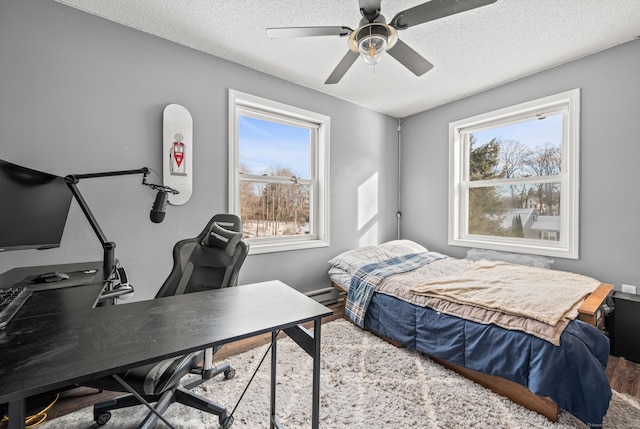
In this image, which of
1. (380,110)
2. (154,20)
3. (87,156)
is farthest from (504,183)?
(87,156)

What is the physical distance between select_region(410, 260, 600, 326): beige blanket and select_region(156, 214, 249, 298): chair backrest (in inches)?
55.9

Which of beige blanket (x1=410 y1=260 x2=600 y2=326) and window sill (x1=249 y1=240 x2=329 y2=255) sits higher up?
window sill (x1=249 y1=240 x2=329 y2=255)

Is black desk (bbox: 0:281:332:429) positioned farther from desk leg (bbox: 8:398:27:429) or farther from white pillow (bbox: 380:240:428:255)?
white pillow (bbox: 380:240:428:255)

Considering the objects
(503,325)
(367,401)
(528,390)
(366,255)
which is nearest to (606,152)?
(503,325)

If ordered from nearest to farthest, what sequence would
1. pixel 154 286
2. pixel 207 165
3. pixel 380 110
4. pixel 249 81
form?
1. pixel 154 286
2. pixel 207 165
3. pixel 249 81
4. pixel 380 110

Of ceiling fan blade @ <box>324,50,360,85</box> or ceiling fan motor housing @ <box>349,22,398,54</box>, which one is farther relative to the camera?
ceiling fan blade @ <box>324,50,360,85</box>

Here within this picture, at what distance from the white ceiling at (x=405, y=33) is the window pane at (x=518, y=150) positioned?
55 cm

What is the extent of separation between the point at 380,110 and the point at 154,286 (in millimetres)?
3323

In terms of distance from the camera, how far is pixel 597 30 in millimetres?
2105

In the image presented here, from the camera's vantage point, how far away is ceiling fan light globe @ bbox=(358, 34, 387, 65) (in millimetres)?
1602

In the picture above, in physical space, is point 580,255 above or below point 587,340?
above

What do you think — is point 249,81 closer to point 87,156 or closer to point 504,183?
point 87,156

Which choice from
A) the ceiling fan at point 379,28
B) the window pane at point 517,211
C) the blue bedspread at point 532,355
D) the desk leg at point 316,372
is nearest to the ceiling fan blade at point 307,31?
the ceiling fan at point 379,28

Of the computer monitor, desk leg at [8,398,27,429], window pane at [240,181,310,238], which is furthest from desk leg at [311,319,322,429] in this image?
window pane at [240,181,310,238]
